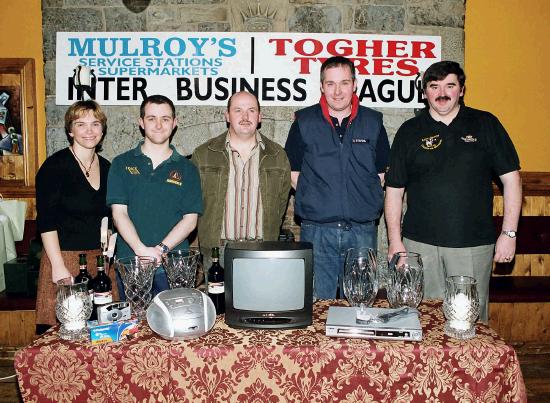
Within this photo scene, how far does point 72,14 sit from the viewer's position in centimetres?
392

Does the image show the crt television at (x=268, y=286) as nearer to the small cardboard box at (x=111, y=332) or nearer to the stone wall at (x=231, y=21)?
the small cardboard box at (x=111, y=332)

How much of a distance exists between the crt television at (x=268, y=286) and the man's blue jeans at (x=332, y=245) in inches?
43.7

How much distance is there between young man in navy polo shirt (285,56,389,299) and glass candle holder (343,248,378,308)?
37.8 inches

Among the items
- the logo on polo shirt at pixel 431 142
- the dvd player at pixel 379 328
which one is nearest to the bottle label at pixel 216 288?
the dvd player at pixel 379 328

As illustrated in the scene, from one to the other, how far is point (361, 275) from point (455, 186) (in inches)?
40.2

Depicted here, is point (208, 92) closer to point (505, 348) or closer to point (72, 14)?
point (72, 14)

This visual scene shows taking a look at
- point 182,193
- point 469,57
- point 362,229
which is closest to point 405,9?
point 469,57

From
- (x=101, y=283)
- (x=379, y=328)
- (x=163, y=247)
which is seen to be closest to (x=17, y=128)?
(x=163, y=247)

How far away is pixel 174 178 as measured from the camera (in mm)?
2650

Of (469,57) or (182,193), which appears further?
(469,57)

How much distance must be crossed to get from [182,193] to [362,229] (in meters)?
1.07

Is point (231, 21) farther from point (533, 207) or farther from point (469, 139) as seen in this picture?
point (533, 207)

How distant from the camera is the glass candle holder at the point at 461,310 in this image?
1.80 meters

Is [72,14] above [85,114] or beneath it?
above
